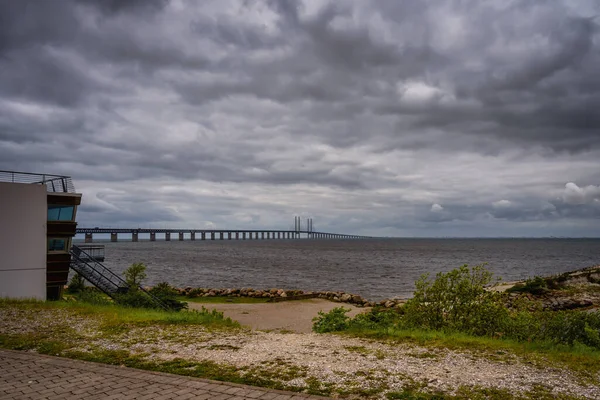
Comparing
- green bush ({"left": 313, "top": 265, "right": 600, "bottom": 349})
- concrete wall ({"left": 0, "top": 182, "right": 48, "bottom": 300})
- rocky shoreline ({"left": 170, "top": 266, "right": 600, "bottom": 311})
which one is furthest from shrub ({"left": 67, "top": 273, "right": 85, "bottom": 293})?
green bush ({"left": 313, "top": 265, "right": 600, "bottom": 349})

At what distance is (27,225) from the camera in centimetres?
2305

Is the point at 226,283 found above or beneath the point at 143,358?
beneath

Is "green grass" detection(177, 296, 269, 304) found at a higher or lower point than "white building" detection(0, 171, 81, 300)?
lower

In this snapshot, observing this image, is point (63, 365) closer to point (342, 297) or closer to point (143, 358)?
point (143, 358)

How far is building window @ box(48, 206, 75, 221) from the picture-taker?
24.9m

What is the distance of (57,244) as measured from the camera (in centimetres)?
2506

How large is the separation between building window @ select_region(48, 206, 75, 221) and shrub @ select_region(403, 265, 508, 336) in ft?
64.4

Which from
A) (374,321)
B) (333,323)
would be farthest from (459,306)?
(333,323)

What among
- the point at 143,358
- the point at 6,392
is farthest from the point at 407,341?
the point at 6,392

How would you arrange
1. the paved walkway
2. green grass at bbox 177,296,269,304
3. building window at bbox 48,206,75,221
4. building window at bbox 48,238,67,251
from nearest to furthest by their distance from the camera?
the paved walkway
building window at bbox 48,238,67,251
building window at bbox 48,206,75,221
green grass at bbox 177,296,269,304

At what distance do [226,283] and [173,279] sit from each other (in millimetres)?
9956

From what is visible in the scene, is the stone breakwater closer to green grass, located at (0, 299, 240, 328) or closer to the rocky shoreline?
the rocky shoreline

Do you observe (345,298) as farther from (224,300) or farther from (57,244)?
(57,244)

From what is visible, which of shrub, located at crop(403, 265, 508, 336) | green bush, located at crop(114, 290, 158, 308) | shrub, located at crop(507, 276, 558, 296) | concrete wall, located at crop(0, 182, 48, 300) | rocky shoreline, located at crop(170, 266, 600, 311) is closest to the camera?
shrub, located at crop(403, 265, 508, 336)
